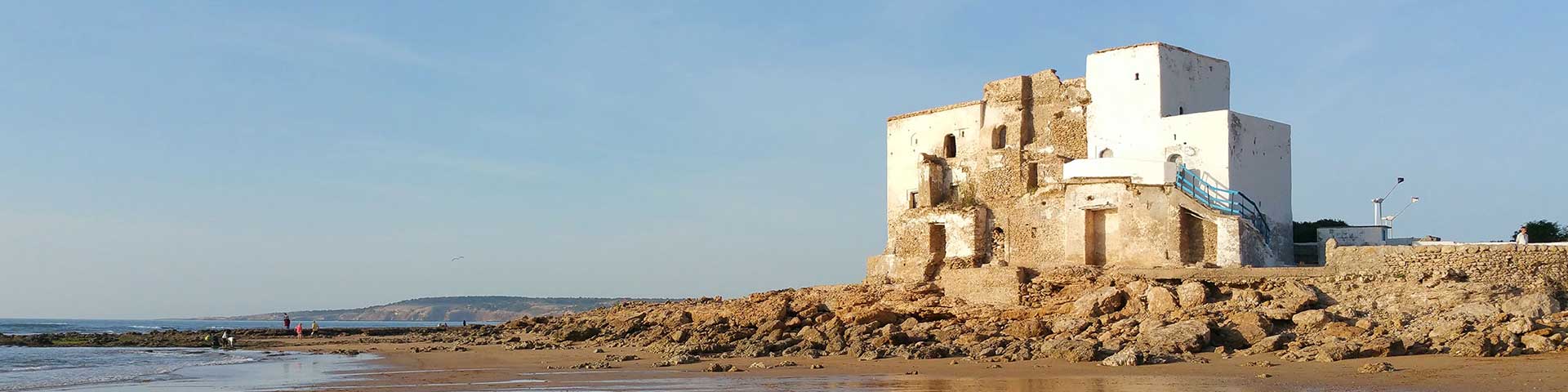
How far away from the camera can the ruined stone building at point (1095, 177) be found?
26.8 m

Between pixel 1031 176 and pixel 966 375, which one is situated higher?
pixel 1031 176

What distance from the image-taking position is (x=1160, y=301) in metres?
22.0

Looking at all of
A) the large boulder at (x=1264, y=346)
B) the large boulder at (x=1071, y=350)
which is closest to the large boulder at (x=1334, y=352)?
the large boulder at (x=1264, y=346)

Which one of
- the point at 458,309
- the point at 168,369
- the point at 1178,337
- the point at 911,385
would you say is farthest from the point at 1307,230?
the point at 458,309

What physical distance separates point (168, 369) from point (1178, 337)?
61.2ft

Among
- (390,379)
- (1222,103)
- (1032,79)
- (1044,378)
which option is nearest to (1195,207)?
(1222,103)

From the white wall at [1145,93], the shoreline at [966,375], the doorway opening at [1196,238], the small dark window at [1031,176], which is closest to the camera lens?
the shoreline at [966,375]

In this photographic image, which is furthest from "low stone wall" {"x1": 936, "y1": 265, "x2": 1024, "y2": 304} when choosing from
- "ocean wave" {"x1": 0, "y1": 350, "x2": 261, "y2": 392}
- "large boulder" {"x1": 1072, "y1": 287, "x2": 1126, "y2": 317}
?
"ocean wave" {"x1": 0, "y1": 350, "x2": 261, "y2": 392}

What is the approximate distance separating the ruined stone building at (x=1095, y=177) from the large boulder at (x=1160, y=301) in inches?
122

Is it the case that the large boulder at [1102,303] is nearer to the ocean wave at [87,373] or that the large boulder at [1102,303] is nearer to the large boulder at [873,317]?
the large boulder at [873,317]

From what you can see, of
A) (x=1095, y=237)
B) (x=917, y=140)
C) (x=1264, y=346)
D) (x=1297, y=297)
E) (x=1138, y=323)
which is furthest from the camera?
(x=917, y=140)

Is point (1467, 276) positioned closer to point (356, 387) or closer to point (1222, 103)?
point (1222, 103)

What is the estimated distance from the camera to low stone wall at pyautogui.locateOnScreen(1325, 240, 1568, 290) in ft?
70.6

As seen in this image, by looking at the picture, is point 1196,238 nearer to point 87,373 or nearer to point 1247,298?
point 1247,298
